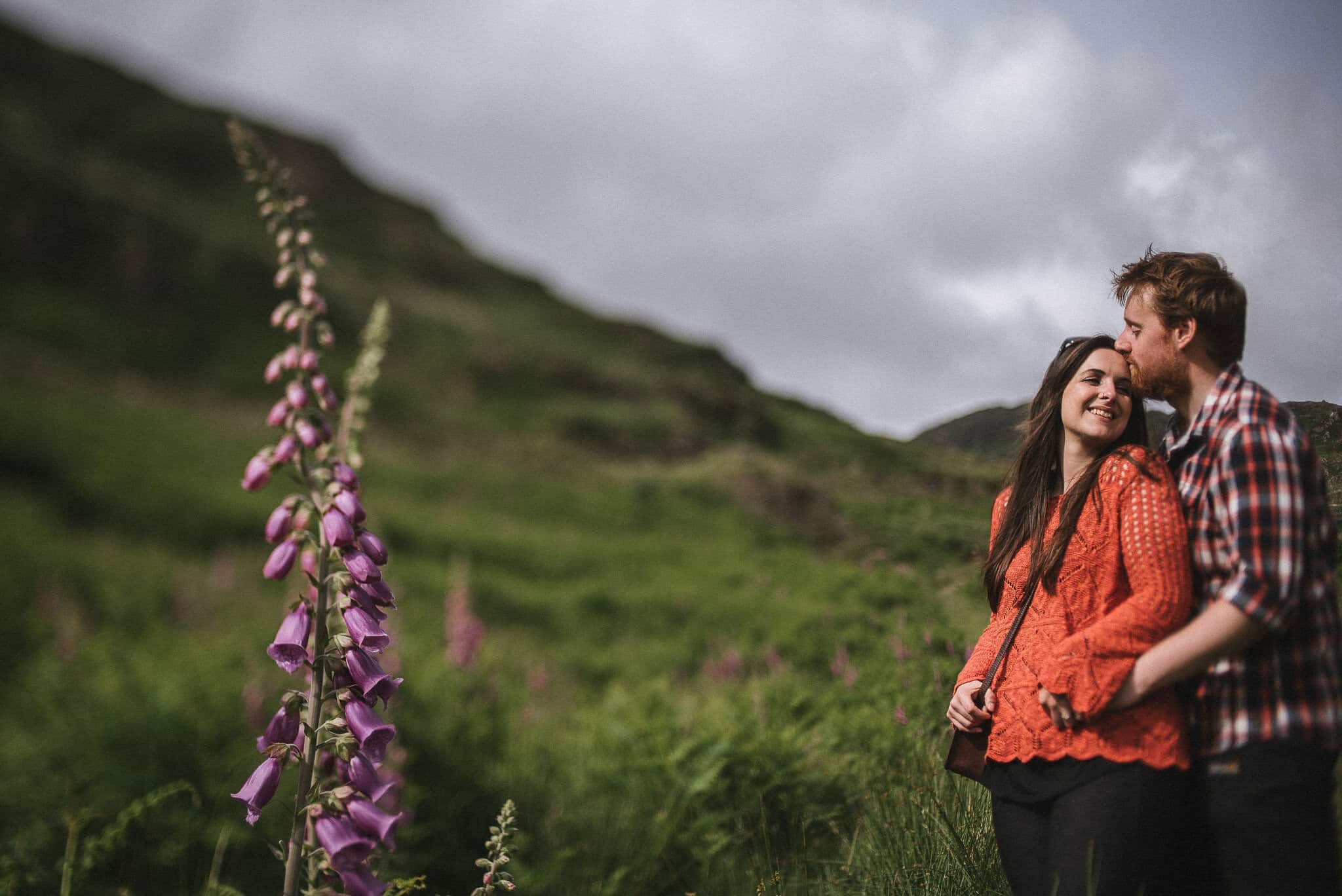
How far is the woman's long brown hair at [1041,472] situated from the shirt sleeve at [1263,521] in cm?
40

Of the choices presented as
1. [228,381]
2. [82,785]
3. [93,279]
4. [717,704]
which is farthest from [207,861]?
[93,279]

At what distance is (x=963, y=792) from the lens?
295cm

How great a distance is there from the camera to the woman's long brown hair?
8.16ft

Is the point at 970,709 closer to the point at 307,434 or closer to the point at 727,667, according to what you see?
the point at 307,434

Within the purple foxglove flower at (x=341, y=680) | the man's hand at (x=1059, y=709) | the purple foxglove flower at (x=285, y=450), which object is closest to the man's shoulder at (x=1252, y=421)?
the man's hand at (x=1059, y=709)

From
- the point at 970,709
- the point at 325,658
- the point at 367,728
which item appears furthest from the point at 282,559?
the point at 970,709

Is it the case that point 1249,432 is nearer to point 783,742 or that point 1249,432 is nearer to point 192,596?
point 783,742

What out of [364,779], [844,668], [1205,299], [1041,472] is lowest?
[364,779]

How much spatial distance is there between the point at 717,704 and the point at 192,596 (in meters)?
10.8

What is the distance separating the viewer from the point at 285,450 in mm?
2602

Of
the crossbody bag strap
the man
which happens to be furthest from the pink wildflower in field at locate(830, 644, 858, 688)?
the man

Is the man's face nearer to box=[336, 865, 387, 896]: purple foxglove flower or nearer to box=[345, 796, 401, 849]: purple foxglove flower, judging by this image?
box=[345, 796, 401, 849]: purple foxglove flower

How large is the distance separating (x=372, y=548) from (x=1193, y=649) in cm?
221

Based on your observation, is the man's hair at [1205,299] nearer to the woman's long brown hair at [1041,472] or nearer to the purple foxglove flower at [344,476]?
the woman's long brown hair at [1041,472]
